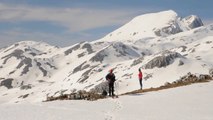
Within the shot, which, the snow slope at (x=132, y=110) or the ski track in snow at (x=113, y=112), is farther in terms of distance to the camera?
the snow slope at (x=132, y=110)

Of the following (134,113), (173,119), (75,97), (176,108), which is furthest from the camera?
(75,97)

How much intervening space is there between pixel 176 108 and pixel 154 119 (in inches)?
230

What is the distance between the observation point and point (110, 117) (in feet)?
83.8

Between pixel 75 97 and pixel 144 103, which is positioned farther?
pixel 75 97

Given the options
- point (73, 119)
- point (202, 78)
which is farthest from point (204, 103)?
point (202, 78)

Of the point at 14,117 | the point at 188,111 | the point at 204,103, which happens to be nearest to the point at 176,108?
the point at 188,111

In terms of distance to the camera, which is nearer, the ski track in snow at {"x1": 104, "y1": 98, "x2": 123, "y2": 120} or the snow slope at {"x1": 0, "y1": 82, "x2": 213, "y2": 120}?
the ski track in snow at {"x1": 104, "y1": 98, "x2": 123, "y2": 120}

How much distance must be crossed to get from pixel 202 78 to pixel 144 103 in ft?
85.2

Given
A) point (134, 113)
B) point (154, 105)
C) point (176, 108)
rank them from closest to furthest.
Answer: point (134, 113) < point (176, 108) < point (154, 105)

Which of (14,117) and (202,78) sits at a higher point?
(202,78)

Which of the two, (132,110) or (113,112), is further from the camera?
(132,110)

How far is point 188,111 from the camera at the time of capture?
93.4ft

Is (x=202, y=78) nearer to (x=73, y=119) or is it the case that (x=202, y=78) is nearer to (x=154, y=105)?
(x=154, y=105)

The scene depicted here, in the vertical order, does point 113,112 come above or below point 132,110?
below
